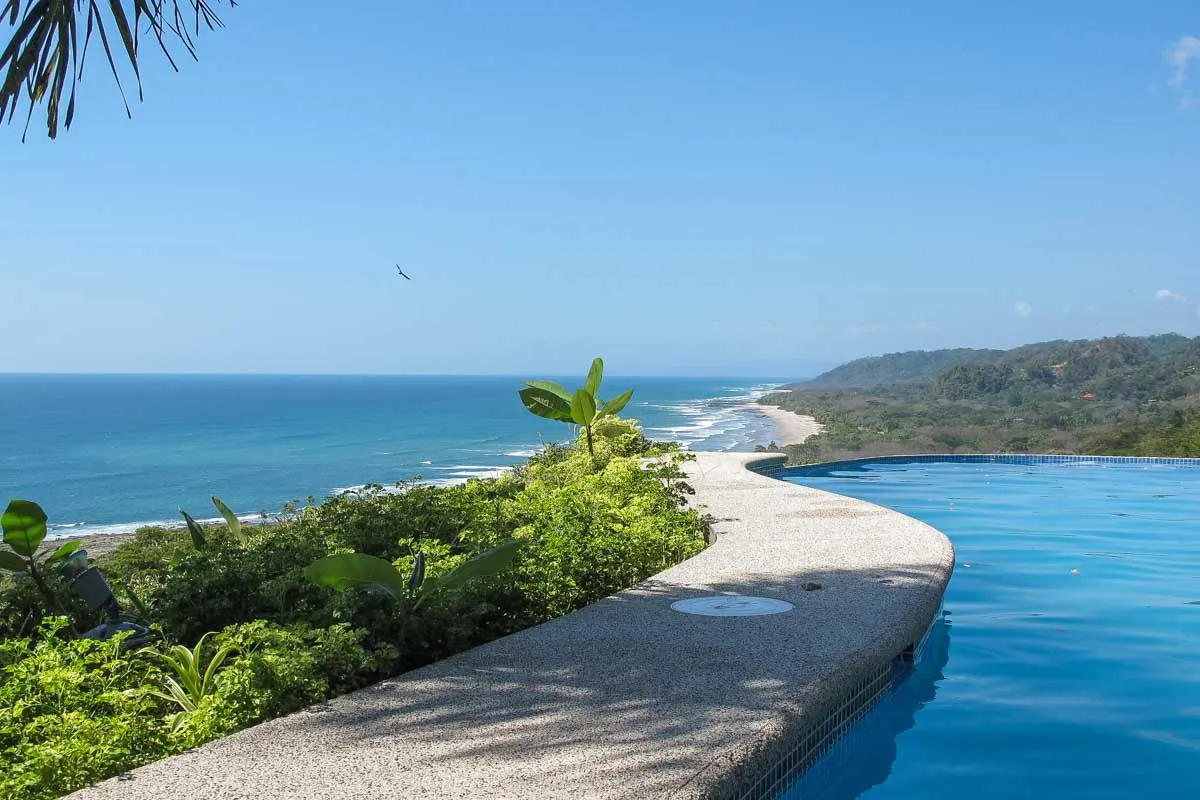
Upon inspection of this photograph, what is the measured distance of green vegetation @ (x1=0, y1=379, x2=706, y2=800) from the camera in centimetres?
318

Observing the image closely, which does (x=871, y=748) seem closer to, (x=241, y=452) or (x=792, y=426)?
(x=792, y=426)

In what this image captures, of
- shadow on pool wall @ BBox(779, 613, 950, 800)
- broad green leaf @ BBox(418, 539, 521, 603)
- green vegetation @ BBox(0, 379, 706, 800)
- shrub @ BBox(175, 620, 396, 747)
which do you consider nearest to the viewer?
green vegetation @ BBox(0, 379, 706, 800)

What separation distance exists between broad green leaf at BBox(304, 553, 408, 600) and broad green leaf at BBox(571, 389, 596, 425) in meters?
5.44

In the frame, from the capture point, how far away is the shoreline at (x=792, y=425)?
119ft

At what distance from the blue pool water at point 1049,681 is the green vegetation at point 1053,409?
7.75m

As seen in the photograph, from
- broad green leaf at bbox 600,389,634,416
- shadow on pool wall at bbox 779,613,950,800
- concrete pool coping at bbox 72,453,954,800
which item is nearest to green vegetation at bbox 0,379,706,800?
concrete pool coping at bbox 72,453,954,800

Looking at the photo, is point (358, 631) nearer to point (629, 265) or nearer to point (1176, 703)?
point (1176, 703)

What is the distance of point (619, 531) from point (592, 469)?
3.97 m

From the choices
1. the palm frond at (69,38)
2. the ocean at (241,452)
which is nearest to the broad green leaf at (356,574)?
the palm frond at (69,38)

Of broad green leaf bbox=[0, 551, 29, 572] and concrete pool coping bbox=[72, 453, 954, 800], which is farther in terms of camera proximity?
broad green leaf bbox=[0, 551, 29, 572]

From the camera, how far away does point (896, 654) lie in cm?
466

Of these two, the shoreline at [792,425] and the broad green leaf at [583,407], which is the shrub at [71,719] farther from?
the shoreline at [792,425]

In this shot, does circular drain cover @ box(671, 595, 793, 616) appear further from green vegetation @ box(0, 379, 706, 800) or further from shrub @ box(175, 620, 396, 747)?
shrub @ box(175, 620, 396, 747)

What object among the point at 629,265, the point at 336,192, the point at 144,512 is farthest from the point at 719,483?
the point at 629,265
